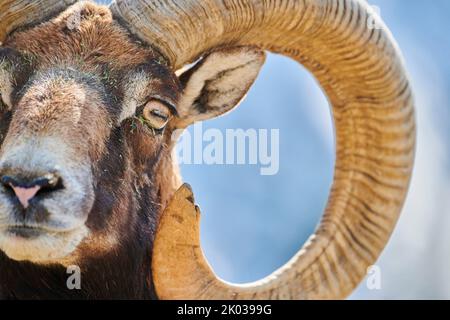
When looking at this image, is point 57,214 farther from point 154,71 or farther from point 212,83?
point 212,83

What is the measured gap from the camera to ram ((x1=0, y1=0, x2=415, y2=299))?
35.9 feet

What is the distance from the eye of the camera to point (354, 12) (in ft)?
41.6

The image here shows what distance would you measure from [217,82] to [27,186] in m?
3.04

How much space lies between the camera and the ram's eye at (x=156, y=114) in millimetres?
11938

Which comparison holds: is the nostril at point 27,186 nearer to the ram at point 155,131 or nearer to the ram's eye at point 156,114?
the ram at point 155,131

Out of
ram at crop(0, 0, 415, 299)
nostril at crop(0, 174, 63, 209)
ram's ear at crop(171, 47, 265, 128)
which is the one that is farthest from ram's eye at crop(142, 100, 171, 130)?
nostril at crop(0, 174, 63, 209)

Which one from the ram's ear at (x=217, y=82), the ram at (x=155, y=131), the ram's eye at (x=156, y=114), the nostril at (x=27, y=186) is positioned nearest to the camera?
the nostril at (x=27, y=186)

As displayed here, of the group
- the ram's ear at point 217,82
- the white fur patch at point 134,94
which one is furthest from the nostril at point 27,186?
the ram's ear at point 217,82

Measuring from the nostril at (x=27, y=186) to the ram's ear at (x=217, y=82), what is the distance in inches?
92.8

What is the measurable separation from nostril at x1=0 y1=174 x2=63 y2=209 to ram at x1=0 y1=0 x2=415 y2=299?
1 cm

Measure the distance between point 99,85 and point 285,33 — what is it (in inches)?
85.4

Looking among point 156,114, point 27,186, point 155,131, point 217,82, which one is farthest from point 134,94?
point 27,186

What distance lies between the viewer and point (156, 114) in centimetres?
1204

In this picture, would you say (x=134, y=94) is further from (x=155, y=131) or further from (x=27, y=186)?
(x=27, y=186)
